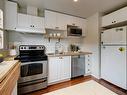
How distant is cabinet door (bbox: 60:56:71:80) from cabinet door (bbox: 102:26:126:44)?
137 cm

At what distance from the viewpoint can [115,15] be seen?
2.69 metres

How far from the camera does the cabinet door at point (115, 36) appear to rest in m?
2.40

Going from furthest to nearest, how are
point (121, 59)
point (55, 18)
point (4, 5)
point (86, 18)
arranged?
point (86, 18) < point (55, 18) < point (121, 59) < point (4, 5)

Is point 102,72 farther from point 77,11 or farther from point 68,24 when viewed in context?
point 77,11

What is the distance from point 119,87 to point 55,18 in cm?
286

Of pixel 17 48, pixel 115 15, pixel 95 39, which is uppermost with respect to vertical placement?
pixel 115 15

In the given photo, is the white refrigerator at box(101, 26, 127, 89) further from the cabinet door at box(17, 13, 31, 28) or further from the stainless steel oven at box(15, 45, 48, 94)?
the cabinet door at box(17, 13, 31, 28)

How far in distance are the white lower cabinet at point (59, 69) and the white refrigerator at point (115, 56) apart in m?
1.22

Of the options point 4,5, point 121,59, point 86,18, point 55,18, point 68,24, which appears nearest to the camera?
point 4,5

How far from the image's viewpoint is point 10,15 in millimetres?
2348

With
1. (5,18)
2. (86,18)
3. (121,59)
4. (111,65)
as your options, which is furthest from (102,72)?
(5,18)

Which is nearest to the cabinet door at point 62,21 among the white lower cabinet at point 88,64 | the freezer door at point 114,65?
the white lower cabinet at point 88,64

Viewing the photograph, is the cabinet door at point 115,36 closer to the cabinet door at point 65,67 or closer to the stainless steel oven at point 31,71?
the cabinet door at point 65,67

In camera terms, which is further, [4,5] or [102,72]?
[102,72]
